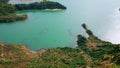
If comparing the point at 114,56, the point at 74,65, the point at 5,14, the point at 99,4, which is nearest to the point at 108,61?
the point at 114,56

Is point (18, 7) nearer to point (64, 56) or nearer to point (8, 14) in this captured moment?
point (8, 14)

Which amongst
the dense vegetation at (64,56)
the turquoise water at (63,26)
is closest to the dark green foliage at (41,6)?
the turquoise water at (63,26)

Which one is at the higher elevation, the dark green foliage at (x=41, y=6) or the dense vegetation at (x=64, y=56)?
the dark green foliage at (x=41, y=6)

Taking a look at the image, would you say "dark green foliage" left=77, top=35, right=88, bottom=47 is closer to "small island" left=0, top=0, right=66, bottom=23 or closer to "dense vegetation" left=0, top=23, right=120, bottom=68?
"dense vegetation" left=0, top=23, right=120, bottom=68

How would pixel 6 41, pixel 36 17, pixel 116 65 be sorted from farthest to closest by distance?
pixel 36 17
pixel 6 41
pixel 116 65

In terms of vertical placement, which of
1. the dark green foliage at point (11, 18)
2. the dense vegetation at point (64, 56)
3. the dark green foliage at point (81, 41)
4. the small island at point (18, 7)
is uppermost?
the small island at point (18, 7)

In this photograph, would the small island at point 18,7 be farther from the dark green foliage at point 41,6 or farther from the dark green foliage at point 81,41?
the dark green foliage at point 81,41

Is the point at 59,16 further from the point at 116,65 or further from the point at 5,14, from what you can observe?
the point at 116,65
